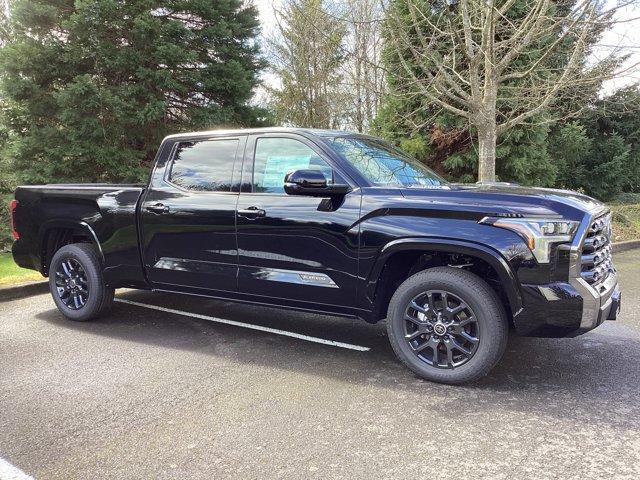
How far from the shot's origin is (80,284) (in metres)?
5.46

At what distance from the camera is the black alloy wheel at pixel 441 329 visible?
3.61m

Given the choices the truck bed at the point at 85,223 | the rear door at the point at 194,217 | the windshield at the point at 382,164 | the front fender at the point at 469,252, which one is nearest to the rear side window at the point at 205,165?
the rear door at the point at 194,217

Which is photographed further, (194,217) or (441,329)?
(194,217)

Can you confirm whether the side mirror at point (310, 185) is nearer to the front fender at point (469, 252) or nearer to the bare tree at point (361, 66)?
the front fender at point (469, 252)

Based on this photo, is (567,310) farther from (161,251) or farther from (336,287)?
(161,251)

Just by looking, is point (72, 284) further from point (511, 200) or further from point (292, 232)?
point (511, 200)

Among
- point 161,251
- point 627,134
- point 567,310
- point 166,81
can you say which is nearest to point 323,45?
→ point 166,81

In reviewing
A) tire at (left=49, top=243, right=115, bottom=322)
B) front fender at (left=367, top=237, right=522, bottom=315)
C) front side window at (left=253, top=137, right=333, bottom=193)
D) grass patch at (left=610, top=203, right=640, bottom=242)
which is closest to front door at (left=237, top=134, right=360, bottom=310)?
front side window at (left=253, top=137, right=333, bottom=193)

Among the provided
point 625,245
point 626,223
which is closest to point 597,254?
point 625,245

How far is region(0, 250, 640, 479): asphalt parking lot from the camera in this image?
2.71 m

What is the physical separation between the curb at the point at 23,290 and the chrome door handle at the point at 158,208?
2.96 meters

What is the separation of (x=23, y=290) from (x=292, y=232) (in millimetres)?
4485

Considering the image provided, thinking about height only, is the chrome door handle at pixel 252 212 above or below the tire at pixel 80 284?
above

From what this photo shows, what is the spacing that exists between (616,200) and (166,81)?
14967 mm
